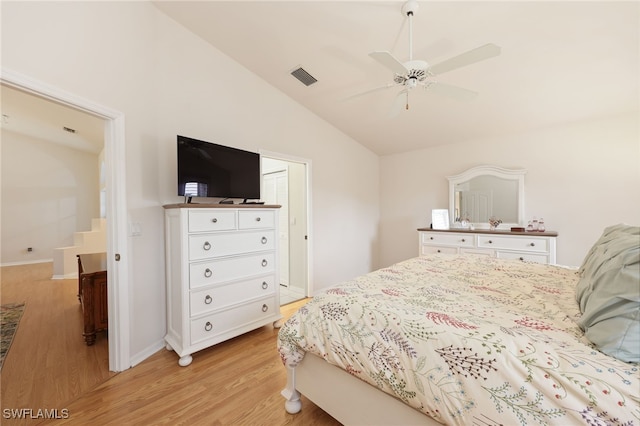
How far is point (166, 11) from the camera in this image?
2.38 meters

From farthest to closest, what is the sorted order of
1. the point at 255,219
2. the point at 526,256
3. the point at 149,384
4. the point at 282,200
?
1. the point at 282,200
2. the point at 526,256
3. the point at 255,219
4. the point at 149,384

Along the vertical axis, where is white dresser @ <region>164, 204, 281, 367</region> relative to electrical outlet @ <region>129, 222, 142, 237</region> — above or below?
below

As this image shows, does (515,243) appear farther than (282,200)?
No

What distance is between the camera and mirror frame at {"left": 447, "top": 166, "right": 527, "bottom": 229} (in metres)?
3.56

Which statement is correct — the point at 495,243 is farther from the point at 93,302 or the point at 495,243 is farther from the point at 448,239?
the point at 93,302

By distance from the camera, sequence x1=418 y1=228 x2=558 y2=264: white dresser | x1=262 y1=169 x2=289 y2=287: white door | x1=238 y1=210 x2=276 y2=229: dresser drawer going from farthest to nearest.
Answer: x1=262 y1=169 x2=289 y2=287: white door < x1=418 y1=228 x2=558 y2=264: white dresser < x1=238 y1=210 x2=276 y2=229: dresser drawer

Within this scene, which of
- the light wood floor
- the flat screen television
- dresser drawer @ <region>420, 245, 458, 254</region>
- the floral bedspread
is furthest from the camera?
dresser drawer @ <region>420, 245, 458, 254</region>

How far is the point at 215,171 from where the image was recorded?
96.7 inches

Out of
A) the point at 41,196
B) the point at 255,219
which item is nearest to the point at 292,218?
the point at 255,219

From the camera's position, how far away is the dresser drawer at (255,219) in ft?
7.94

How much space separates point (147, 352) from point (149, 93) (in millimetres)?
2246

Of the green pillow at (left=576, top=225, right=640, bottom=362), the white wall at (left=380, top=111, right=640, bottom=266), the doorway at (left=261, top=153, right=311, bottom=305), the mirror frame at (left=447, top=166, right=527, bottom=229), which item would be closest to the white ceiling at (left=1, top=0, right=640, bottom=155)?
the white wall at (left=380, top=111, right=640, bottom=266)

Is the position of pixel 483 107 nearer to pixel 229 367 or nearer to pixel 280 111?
pixel 280 111

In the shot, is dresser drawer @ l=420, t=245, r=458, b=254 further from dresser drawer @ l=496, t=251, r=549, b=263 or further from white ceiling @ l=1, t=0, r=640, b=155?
white ceiling @ l=1, t=0, r=640, b=155
